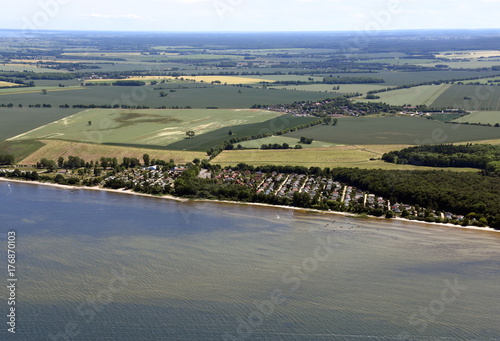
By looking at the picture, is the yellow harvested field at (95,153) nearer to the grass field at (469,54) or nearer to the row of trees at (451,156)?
the row of trees at (451,156)

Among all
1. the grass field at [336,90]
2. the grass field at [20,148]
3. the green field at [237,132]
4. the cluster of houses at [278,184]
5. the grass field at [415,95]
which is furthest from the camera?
the grass field at [336,90]

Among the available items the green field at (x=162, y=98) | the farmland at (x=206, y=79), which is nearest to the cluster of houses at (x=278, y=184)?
the green field at (x=162, y=98)

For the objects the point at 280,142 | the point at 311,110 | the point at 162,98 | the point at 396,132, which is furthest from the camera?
the point at 162,98

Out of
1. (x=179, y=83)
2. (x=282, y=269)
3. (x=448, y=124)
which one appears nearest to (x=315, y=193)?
(x=282, y=269)

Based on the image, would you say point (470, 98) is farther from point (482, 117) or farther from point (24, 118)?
point (24, 118)

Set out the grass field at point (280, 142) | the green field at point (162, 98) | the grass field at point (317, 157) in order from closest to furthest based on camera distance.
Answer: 1. the grass field at point (317, 157)
2. the grass field at point (280, 142)
3. the green field at point (162, 98)

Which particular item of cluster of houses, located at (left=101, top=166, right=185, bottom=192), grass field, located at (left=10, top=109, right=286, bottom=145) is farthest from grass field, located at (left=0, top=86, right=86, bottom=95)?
cluster of houses, located at (left=101, top=166, right=185, bottom=192)

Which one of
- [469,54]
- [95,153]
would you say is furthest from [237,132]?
[469,54]
